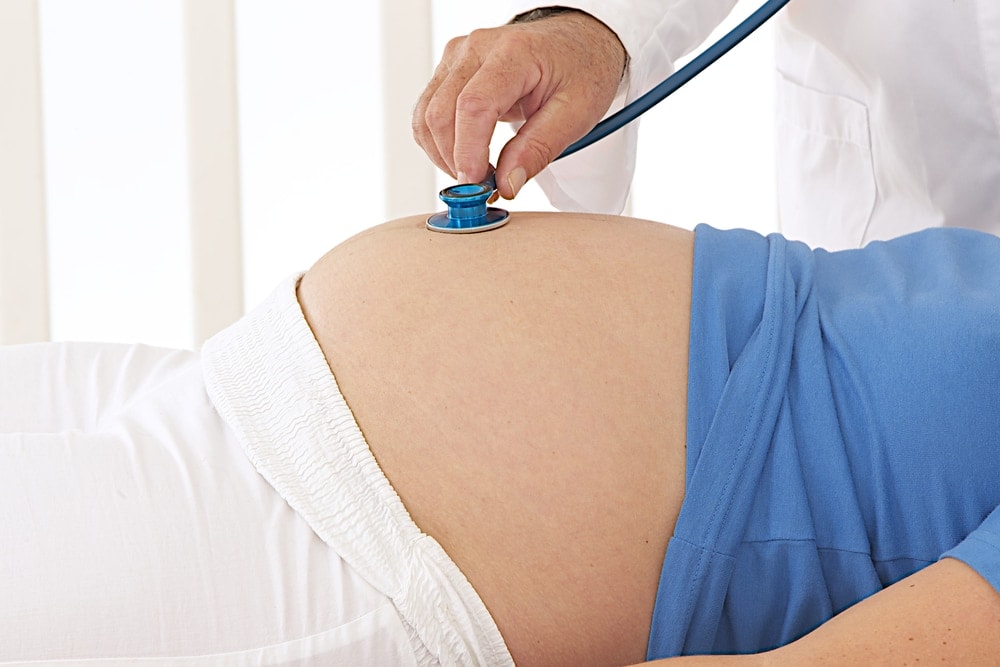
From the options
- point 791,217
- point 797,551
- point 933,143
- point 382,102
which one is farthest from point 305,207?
point 797,551

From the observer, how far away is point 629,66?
41.7 inches

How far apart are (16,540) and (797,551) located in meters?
0.44

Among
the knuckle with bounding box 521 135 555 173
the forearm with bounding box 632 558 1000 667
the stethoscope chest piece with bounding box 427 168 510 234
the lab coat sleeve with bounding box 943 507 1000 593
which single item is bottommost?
the forearm with bounding box 632 558 1000 667

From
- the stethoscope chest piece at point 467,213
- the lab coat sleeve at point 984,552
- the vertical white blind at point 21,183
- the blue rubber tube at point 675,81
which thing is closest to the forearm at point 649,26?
the blue rubber tube at point 675,81

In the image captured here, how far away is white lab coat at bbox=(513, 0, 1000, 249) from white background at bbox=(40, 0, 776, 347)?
1.64 ft

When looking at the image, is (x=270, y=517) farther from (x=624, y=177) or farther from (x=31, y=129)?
(x=31, y=129)

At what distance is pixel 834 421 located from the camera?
25.8 inches

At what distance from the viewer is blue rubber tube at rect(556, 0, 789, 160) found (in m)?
0.94

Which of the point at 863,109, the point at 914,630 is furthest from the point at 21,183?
the point at 914,630

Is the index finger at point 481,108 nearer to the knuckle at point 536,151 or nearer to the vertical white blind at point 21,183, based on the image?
the knuckle at point 536,151

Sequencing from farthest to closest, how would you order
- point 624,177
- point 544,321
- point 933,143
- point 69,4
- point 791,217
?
point 69,4 < point 791,217 < point 624,177 < point 933,143 < point 544,321

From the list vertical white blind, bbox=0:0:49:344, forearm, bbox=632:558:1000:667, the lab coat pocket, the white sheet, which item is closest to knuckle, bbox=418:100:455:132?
the white sheet

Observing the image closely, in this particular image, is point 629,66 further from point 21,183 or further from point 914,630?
point 21,183

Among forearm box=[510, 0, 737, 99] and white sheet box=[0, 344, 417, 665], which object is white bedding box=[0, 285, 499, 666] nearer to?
white sheet box=[0, 344, 417, 665]
